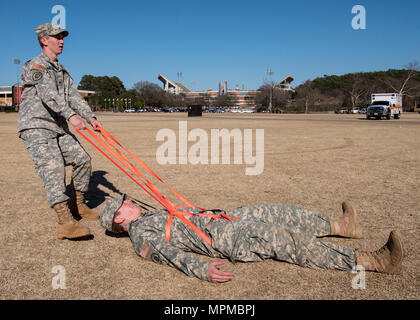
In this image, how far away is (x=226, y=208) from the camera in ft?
18.0

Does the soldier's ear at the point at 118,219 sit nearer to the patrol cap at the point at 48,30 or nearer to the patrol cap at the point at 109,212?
the patrol cap at the point at 109,212

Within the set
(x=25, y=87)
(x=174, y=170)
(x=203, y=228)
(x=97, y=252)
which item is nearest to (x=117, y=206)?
(x=97, y=252)

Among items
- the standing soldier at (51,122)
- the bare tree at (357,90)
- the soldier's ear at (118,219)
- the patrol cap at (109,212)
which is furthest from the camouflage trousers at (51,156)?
the bare tree at (357,90)

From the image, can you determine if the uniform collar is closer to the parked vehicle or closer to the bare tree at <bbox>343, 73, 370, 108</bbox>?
the parked vehicle

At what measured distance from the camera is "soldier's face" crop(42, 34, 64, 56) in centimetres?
438

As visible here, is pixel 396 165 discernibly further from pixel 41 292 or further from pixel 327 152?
pixel 41 292

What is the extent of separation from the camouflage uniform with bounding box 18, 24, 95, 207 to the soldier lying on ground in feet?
3.21

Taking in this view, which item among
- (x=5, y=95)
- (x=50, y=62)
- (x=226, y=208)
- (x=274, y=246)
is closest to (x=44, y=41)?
(x=50, y=62)

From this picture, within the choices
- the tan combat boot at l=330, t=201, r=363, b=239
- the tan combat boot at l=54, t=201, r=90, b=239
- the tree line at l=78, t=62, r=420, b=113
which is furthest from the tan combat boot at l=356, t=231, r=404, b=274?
the tree line at l=78, t=62, r=420, b=113

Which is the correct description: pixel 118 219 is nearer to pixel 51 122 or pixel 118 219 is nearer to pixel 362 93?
pixel 51 122

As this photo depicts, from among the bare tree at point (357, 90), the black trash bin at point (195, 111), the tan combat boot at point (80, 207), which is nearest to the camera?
the tan combat boot at point (80, 207)

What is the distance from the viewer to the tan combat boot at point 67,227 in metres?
4.07
